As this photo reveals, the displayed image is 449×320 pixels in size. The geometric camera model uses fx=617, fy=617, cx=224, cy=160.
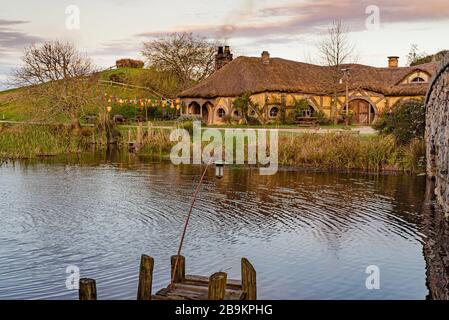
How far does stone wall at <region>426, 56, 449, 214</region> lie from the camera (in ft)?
52.2

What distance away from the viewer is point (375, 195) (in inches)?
798

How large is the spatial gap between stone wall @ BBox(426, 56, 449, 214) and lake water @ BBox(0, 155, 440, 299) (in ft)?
3.09

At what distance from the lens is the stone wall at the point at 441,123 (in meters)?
15.9

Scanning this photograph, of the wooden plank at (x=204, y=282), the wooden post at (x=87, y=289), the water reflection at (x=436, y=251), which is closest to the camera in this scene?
the wooden post at (x=87, y=289)

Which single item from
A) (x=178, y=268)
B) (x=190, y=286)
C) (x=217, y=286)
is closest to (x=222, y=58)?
(x=178, y=268)

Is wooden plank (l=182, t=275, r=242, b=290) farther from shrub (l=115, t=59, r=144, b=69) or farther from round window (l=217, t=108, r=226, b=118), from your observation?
shrub (l=115, t=59, r=144, b=69)

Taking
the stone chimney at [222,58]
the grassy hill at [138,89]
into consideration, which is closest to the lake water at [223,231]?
the stone chimney at [222,58]

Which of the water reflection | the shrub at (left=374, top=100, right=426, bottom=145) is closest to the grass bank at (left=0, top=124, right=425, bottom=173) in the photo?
the shrub at (left=374, top=100, right=426, bottom=145)

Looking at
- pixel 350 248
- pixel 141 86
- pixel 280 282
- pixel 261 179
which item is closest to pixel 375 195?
pixel 261 179

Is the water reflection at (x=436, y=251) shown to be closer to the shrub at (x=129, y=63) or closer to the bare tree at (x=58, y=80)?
the bare tree at (x=58, y=80)

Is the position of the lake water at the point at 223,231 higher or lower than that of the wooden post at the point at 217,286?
lower

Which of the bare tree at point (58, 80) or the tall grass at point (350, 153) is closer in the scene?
the tall grass at point (350, 153)

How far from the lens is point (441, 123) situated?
18.0 meters

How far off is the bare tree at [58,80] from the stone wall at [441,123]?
80.4 ft
